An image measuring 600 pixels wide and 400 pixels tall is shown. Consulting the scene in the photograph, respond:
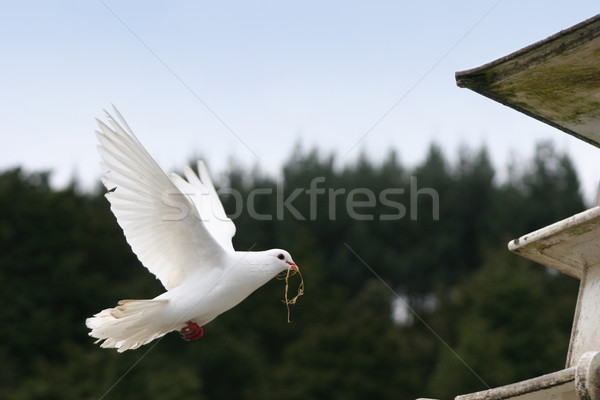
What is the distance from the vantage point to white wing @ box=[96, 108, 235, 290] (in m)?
10.1

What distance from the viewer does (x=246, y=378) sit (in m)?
48.5

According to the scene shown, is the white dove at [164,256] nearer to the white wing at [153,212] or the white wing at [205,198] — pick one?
the white wing at [153,212]

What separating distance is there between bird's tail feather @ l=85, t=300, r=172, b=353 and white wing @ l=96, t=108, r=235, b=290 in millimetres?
707

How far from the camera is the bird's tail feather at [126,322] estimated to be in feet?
33.6

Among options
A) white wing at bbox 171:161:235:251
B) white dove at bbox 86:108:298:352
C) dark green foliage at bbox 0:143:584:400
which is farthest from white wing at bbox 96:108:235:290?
dark green foliage at bbox 0:143:584:400

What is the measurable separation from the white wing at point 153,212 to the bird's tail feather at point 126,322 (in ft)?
2.32

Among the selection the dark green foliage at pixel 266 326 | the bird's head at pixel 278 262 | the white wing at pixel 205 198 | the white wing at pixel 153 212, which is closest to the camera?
the white wing at pixel 153 212

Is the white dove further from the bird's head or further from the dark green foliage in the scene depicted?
the dark green foliage

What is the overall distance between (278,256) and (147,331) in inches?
70.0

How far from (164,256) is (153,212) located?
0.71 meters

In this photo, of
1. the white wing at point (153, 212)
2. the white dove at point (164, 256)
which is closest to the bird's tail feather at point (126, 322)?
the white dove at point (164, 256)

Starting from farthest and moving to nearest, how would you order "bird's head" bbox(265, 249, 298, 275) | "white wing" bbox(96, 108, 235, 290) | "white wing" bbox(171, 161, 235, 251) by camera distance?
"white wing" bbox(171, 161, 235, 251)
"bird's head" bbox(265, 249, 298, 275)
"white wing" bbox(96, 108, 235, 290)

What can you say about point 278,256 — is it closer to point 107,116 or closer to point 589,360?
point 107,116

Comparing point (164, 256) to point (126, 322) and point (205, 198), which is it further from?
point (205, 198)
